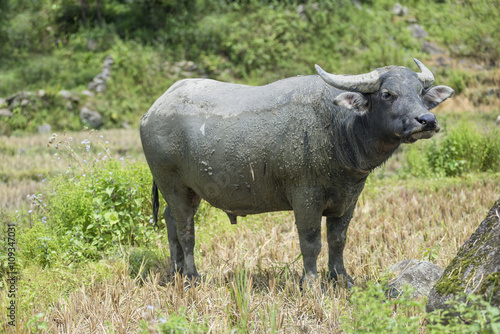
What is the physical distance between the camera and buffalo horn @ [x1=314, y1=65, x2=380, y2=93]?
115 inches

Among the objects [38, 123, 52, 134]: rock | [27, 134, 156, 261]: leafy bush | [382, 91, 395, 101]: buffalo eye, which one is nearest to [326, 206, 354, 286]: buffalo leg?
[382, 91, 395, 101]: buffalo eye

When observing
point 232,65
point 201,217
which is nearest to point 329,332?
point 201,217

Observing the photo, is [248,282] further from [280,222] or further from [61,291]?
[280,222]

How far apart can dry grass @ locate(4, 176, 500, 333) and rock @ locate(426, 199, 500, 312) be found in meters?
0.59

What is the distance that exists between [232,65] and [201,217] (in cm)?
1027

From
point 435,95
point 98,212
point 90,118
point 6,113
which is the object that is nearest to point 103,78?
point 90,118

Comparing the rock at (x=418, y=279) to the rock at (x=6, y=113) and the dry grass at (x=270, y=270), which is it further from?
the rock at (x=6, y=113)

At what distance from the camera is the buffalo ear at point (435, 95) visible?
3.09 meters

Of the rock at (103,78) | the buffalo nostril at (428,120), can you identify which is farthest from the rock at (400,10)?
the buffalo nostril at (428,120)

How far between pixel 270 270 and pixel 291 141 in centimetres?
118

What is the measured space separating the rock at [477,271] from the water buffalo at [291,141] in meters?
0.61

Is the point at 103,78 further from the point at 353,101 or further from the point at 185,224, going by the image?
the point at 353,101

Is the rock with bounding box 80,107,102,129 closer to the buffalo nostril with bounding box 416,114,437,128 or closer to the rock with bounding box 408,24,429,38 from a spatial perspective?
the rock with bounding box 408,24,429,38

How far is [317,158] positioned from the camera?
10.6 feet
